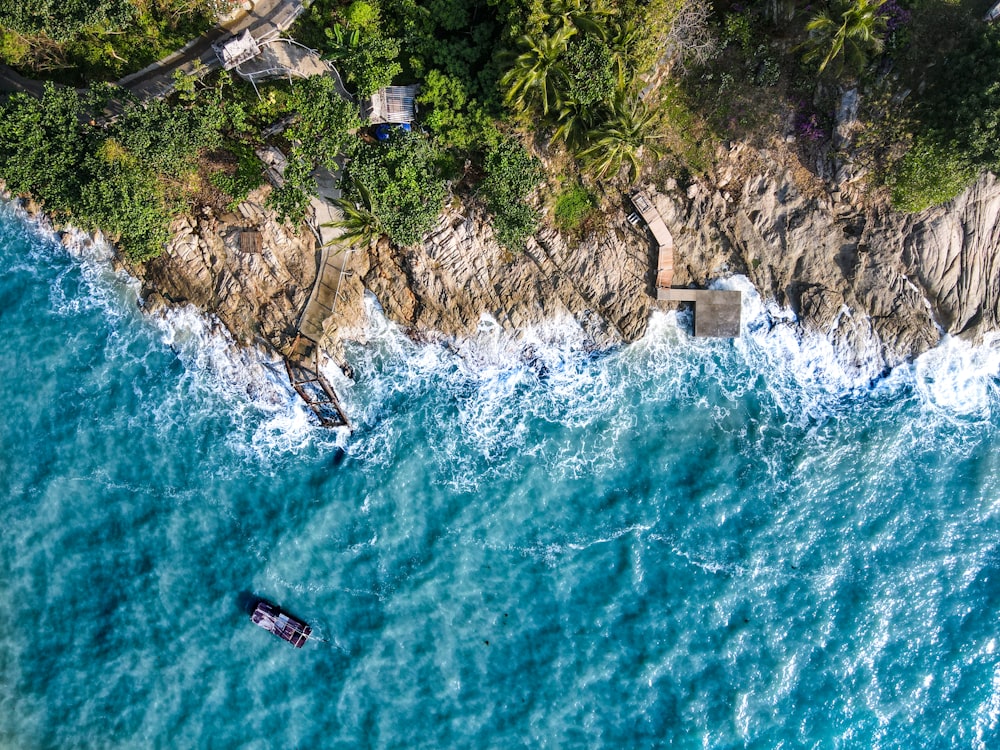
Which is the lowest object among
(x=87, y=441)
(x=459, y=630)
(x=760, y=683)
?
(x=760, y=683)

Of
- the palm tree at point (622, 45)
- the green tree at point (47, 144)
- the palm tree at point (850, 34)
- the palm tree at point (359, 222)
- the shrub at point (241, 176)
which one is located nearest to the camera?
the palm tree at point (622, 45)

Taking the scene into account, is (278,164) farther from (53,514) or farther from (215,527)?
(53,514)

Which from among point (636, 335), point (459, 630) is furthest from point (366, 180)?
point (459, 630)

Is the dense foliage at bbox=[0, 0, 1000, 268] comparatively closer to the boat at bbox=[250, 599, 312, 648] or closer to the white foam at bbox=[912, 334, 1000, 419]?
the white foam at bbox=[912, 334, 1000, 419]

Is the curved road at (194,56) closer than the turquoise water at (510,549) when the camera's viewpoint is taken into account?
Yes

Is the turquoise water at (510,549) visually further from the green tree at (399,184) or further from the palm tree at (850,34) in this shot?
the palm tree at (850,34)

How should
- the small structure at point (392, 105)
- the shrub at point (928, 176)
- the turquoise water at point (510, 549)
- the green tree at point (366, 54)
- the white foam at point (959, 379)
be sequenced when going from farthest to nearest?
the white foam at point (959, 379) → the turquoise water at point (510, 549) → the small structure at point (392, 105) → the shrub at point (928, 176) → the green tree at point (366, 54)

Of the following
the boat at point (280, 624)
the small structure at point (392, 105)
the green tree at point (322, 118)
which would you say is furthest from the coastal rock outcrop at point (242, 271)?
the boat at point (280, 624)
